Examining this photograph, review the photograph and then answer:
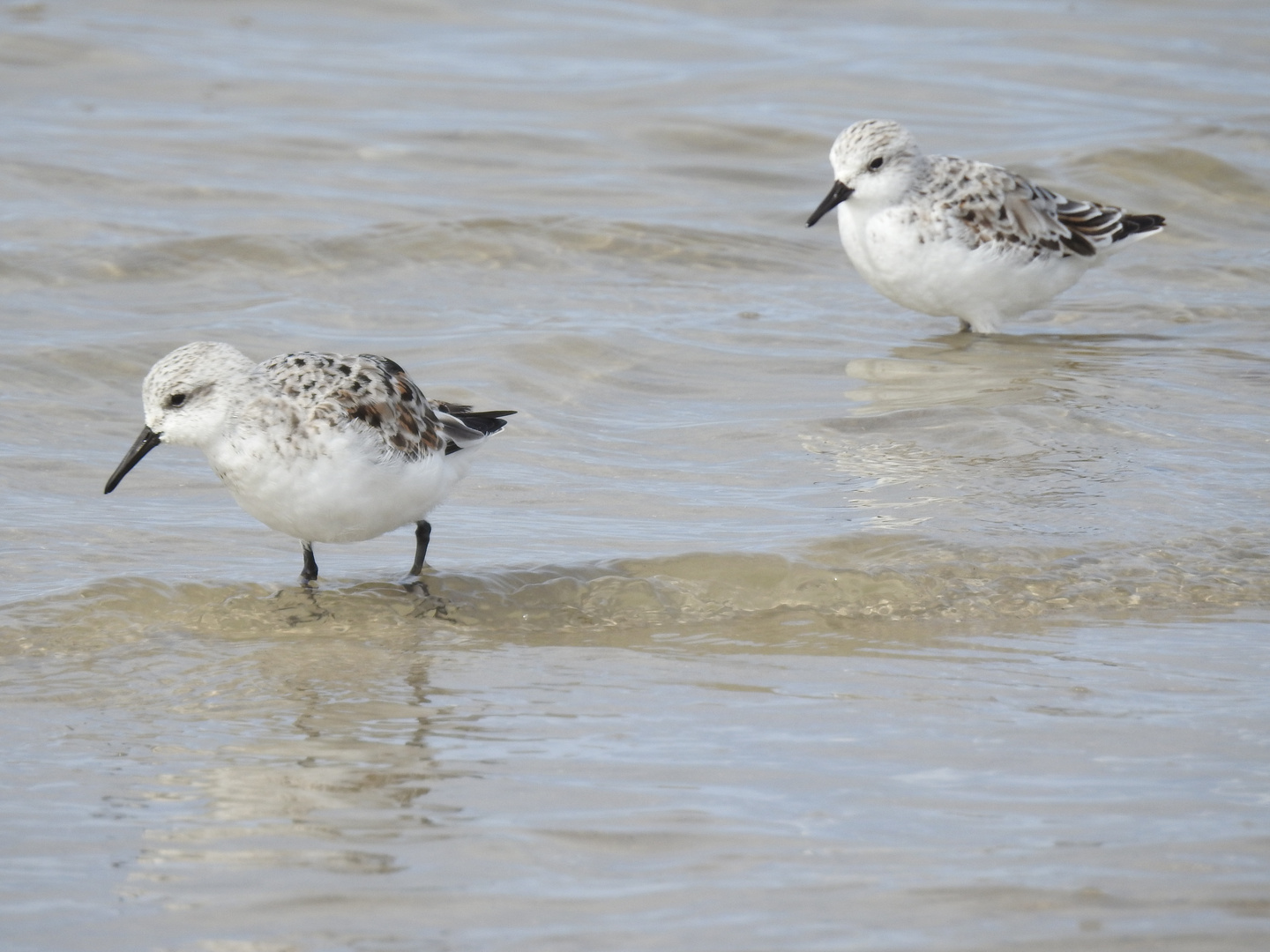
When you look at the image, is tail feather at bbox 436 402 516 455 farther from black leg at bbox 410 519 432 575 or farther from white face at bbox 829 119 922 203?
white face at bbox 829 119 922 203

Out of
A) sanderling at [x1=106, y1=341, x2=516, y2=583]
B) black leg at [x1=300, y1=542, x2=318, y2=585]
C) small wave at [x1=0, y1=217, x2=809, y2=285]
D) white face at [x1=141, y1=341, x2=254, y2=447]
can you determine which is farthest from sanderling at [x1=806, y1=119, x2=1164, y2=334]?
white face at [x1=141, y1=341, x2=254, y2=447]

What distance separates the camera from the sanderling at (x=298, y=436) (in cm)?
621

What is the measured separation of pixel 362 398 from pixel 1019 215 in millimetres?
6109

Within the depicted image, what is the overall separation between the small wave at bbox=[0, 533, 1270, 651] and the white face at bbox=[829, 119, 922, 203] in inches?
173

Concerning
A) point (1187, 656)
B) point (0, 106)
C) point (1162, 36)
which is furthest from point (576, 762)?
point (1162, 36)

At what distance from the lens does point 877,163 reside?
11.0 m

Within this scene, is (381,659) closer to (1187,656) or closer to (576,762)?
(576,762)

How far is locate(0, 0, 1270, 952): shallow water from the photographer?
14.2ft

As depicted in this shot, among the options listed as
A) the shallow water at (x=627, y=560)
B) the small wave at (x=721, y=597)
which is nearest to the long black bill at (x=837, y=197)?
the shallow water at (x=627, y=560)

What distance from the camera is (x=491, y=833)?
459 cm

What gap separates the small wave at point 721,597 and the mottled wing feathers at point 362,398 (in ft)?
2.14

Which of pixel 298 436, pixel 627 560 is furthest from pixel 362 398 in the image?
pixel 627 560

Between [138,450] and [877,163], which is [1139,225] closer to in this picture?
[877,163]

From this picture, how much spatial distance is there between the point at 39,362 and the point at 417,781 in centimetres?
562
